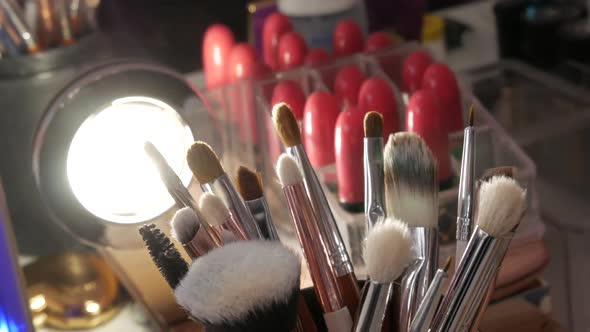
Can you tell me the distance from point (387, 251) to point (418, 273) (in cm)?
6

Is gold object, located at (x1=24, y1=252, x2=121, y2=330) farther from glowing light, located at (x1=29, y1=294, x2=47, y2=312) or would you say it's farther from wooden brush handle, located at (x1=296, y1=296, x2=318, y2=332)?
wooden brush handle, located at (x1=296, y1=296, x2=318, y2=332)

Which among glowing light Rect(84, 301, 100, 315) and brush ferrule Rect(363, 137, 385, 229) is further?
glowing light Rect(84, 301, 100, 315)

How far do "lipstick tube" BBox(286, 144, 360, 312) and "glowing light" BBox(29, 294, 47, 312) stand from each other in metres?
0.22

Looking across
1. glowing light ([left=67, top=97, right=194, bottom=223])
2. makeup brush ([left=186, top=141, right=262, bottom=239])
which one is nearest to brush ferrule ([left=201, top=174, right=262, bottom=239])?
makeup brush ([left=186, top=141, right=262, bottom=239])

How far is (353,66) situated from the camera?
0.60 metres

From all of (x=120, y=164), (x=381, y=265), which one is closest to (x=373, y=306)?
(x=381, y=265)

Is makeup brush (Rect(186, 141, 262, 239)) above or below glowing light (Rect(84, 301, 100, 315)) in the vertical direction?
above

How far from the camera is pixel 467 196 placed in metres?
0.37

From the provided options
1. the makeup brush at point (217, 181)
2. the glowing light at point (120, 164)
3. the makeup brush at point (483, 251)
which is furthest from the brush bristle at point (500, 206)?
the glowing light at point (120, 164)

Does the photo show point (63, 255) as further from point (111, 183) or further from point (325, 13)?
point (325, 13)

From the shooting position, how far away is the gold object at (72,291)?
0.50m

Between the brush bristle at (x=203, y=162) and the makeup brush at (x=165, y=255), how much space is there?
0.03 metres

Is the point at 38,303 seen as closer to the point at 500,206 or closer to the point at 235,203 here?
the point at 235,203

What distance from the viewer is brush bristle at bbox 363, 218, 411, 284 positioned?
30 centimetres
